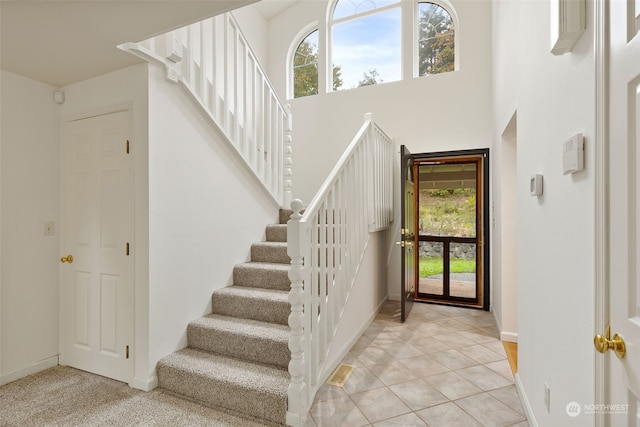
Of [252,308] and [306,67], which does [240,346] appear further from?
[306,67]

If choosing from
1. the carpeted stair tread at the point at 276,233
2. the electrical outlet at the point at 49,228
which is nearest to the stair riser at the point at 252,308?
the carpeted stair tread at the point at 276,233

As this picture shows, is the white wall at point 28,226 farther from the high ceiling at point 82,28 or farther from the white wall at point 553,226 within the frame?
the white wall at point 553,226

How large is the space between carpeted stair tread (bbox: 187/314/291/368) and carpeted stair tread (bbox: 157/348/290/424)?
0.06 m

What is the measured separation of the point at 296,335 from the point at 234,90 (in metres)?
2.42

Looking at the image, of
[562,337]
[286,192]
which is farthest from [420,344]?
[286,192]

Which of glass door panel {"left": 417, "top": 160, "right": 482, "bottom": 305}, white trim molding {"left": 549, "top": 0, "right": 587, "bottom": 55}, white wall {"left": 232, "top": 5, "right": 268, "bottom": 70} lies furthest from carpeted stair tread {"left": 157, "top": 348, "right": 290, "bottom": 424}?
white wall {"left": 232, "top": 5, "right": 268, "bottom": 70}

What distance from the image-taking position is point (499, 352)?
2.96m

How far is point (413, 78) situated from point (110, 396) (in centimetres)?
495

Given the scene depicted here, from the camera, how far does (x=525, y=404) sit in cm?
204

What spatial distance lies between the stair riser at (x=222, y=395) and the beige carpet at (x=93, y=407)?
52mm

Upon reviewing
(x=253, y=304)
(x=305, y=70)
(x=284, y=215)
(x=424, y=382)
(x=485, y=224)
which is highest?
(x=305, y=70)

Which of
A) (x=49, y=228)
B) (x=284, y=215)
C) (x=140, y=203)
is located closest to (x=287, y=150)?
(x=284, y=215)

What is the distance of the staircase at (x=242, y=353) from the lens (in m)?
2.05

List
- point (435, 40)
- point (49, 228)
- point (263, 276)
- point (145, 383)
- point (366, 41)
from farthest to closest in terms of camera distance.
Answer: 1. point (366, 41)
2. point (435, 40)
3. point (263, 276)
4. point (49, 228)
5. point (145, 383)
